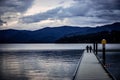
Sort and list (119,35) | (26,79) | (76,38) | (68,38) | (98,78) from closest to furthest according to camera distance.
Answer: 1. (98,78)
2. (26,79)
3. (119,35)
4. (76,38)
5. (68,38)

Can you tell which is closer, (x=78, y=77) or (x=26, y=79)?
(x=78, y=77)

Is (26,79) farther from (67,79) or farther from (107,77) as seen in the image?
(107,77)

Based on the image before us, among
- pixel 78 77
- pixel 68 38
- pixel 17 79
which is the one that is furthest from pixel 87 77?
pixel 68 38

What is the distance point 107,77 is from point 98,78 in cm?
55

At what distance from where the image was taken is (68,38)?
190875 mm

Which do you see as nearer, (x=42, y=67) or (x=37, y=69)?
(x=37, y=69)

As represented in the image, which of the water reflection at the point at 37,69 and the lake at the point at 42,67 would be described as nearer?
the water reflection at the point at 37,69

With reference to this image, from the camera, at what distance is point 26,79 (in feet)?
53.2

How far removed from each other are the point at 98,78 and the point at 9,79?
5694mm

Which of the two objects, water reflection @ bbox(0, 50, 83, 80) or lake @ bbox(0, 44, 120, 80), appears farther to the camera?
lake @ bbox(0, 44, 120, 80)

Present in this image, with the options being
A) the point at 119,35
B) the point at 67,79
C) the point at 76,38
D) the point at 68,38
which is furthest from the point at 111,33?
the point at 67,79

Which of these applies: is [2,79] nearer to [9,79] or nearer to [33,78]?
[9,79]

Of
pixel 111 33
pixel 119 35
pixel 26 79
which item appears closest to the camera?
pixel 26 79

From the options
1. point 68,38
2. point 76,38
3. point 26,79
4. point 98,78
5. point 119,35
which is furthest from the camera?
point 68,38
